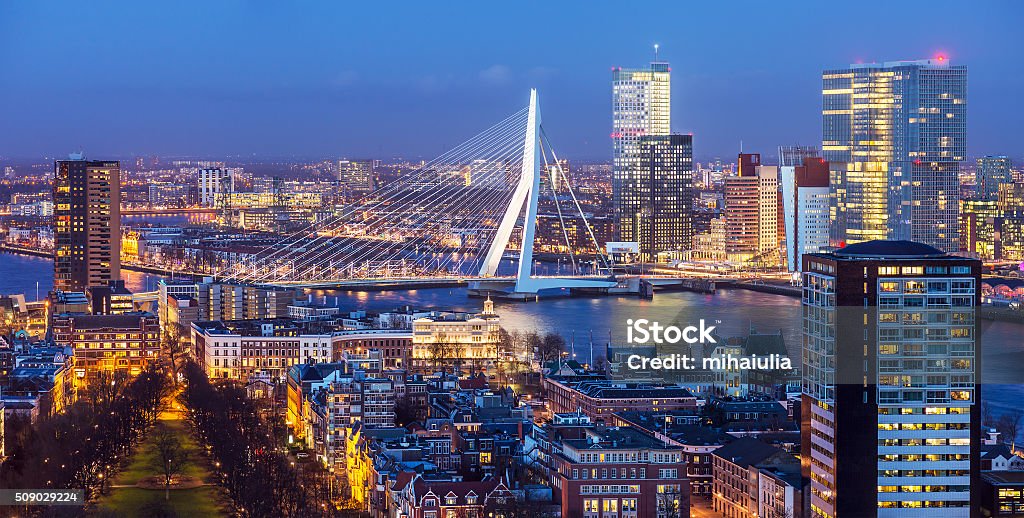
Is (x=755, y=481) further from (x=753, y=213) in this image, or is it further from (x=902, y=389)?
(x=753, y=213)

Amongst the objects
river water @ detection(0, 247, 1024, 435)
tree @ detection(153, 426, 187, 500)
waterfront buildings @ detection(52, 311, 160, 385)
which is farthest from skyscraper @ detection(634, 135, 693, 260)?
tree @ detection(153, 426, 187, 500)

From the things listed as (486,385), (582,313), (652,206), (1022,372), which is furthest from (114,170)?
(652,206)

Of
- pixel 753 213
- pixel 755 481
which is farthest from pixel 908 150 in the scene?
pixel 755 481

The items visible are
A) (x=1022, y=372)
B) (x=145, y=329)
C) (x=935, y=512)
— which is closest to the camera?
(x=935, y=512)

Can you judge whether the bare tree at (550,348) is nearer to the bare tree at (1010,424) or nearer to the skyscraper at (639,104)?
the bare tree at (1010,424)

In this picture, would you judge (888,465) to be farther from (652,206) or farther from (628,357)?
(652,206)

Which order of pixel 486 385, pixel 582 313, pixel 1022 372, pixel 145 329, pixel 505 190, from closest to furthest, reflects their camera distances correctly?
pixel 486 385 → pixel 1022 372 → pixel 145 329 → pixel 582 313 → pixel 505 190
